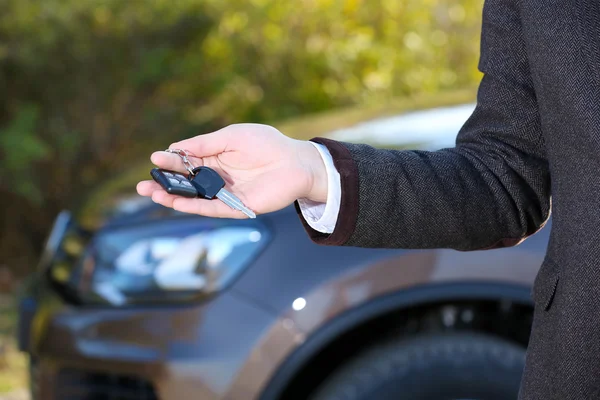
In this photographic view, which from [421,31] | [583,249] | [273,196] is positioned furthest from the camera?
[421,31]

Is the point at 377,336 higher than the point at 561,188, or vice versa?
the point at 561,188

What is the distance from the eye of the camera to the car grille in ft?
8.04

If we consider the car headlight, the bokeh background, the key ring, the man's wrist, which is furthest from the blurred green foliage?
the man's wrist

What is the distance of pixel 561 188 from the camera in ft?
4.03

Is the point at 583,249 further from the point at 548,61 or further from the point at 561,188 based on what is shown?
the point at 548,61

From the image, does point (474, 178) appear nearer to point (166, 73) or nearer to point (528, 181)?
point (528, 181)

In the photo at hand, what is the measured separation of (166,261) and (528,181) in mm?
1366

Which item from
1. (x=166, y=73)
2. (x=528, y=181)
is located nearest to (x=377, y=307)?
(x=528, y=181)

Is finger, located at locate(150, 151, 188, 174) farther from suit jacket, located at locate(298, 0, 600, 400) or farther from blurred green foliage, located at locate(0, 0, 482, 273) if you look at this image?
blurred green foliage, located at locate(0, 0, 482, 273)

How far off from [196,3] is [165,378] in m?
3.92

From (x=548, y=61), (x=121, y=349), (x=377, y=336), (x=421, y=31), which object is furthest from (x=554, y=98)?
(x=421, y=31)

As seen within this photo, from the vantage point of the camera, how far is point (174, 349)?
7.75 feet

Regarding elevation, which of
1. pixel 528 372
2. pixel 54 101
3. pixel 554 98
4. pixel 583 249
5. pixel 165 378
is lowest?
pixel 54 101

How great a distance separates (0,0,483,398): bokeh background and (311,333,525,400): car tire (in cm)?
289
